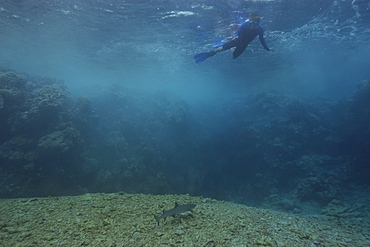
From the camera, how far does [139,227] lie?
15.2ft

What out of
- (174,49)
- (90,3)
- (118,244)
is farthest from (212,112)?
(118,244)

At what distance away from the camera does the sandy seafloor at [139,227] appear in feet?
13.3

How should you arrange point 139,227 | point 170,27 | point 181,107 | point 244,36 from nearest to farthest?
point 139,227, point 244,36, point 170,27, point 181,107

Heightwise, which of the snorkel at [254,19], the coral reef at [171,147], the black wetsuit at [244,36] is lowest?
the coral reef at [171,147]

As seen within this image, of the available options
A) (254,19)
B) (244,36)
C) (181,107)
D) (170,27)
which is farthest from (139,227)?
(181,107)

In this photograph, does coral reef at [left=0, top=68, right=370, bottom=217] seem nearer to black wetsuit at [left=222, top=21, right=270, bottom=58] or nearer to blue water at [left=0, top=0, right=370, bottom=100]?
blue water at [left=0, top=0, right=370, bottom=100]

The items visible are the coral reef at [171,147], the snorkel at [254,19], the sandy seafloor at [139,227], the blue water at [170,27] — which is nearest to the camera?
the sandy seafloor at [139,227]

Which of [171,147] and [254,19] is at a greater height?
[254,19]

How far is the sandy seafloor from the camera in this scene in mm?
4059

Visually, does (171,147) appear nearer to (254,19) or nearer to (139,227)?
(254,19)

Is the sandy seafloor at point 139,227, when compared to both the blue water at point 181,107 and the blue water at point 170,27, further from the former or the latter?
the blue water at point 170,27

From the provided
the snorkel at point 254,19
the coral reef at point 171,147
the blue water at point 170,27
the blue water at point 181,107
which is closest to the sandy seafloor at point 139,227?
the coral reef at point 171,147

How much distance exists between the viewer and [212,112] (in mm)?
31203

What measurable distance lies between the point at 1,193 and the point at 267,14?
21214mm
